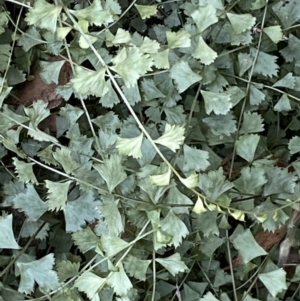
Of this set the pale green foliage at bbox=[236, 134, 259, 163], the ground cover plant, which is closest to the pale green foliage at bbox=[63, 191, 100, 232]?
the ground cover plant

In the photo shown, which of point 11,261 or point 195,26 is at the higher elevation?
point 195,26

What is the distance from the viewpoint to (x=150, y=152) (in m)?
0.83

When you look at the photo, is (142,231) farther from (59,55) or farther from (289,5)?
(289,5)

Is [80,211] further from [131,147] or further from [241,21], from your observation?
[241,21]

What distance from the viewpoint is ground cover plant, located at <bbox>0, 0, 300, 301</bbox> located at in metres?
0.80

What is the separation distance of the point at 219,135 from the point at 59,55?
0.28 metres

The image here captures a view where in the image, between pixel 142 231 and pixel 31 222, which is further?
pixel 31 222

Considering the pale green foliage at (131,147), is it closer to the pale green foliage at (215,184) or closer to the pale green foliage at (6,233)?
the pale green foliage at (215,184)

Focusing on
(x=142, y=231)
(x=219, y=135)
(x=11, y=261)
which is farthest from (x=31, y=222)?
(x=219, y=135)

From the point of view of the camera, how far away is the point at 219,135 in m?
0.90

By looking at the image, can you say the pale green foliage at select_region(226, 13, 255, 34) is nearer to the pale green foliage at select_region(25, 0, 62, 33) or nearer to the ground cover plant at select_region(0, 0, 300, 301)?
the ground cover plant at select_region(0, 0, 300, 301)

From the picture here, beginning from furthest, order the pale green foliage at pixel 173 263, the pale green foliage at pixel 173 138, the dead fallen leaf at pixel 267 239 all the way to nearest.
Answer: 1. the dead fallen leaf at pixel 267 239
2. the pale green foliage at pixel 173 263
3. the pale green foliage at pixel 173 138

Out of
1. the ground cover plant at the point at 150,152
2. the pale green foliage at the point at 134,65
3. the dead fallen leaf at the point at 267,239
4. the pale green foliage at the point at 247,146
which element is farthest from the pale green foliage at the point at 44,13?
the dead fallen leaf at the point at 267,239

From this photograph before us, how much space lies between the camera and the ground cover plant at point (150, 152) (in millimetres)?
804
